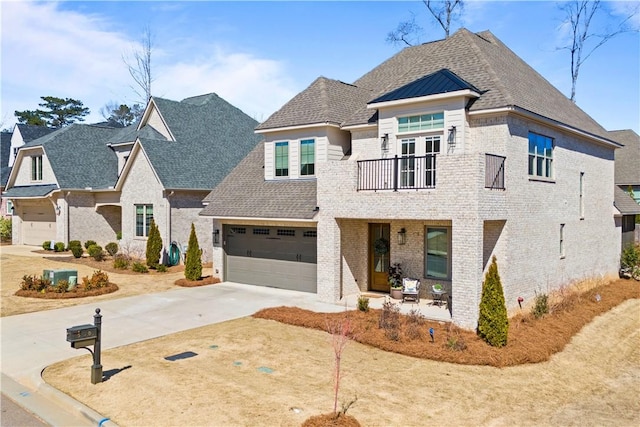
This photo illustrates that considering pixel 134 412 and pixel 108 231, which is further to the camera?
pixel 108 231

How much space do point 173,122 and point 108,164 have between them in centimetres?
624

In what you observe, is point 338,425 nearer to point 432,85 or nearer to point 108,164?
point 432,85

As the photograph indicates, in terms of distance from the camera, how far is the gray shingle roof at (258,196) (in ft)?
58.1

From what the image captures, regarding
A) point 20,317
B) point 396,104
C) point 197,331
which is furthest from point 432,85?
point 20,317

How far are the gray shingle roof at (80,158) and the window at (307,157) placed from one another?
16767mm

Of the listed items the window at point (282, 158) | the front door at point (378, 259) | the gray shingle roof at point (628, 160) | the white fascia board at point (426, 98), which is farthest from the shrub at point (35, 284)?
the gray shingle roof at point (628, 160)

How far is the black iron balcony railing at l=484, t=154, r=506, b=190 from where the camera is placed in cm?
1324

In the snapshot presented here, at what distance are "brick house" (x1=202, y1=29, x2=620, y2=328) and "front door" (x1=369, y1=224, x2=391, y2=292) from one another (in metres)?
0.05

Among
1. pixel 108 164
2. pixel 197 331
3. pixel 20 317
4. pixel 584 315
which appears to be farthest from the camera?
pixel 108 164

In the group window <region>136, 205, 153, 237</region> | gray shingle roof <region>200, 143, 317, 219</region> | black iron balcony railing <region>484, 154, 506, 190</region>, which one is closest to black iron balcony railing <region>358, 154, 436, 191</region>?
black iron balcony railing <region>484, 154, 506, 190</region>

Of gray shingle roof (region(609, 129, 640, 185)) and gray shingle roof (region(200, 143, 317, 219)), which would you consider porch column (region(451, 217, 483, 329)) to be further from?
gray shingle roof (region(609, 129, 640, 185))

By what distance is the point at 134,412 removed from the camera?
7824 mm

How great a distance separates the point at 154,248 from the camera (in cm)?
2336

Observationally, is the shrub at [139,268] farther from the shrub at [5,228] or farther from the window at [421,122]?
the shrub at [5,228]
